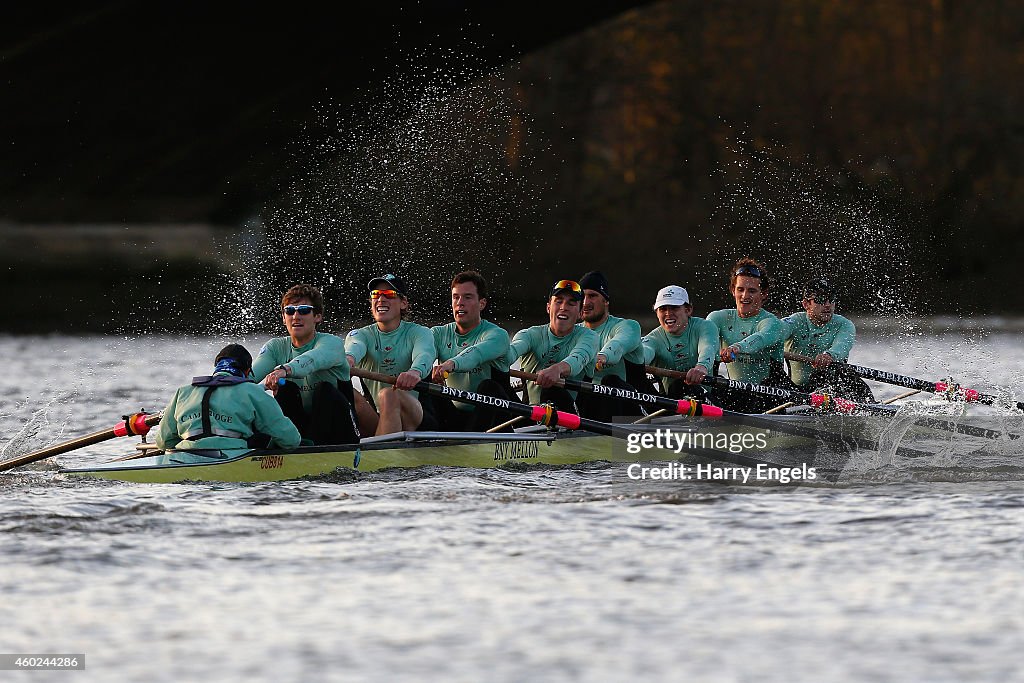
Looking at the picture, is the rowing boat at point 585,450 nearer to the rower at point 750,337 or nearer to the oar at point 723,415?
the oar at point 723,415

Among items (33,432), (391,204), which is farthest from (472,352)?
(391,204)

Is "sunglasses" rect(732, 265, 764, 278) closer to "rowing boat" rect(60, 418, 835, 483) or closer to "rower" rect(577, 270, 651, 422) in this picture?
"rower" rect(577, 270, 651, 422)

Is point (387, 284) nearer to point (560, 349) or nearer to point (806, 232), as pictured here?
point (560, 349)

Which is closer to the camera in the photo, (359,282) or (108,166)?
(108,166)

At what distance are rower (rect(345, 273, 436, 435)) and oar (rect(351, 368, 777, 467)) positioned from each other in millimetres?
201

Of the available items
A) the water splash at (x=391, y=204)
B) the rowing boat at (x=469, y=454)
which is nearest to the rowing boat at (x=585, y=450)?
the rowing boat at (x=469, y=454)

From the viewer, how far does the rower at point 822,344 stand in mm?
14211

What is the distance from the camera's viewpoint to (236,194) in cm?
4003

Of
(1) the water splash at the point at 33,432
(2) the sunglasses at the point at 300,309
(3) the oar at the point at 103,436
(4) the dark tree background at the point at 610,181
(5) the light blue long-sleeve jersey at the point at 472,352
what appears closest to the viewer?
(3) the oar at the point at 103,436

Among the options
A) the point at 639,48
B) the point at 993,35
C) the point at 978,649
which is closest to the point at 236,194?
the point at 639,48

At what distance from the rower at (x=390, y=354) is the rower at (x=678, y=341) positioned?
9.26ft

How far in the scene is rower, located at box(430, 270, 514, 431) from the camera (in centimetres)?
1203

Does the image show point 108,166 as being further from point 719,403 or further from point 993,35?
point 993,35

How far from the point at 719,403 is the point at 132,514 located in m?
6.82
